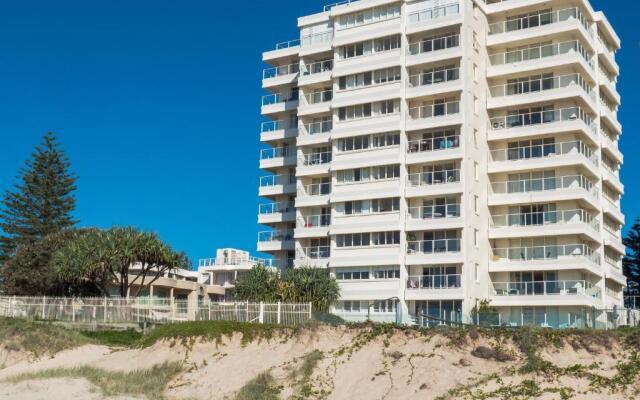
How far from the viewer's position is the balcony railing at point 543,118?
210ft

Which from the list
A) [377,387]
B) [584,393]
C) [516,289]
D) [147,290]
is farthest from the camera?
[147,290]

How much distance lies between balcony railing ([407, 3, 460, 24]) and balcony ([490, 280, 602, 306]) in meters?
19.9

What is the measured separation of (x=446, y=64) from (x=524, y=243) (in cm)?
1402

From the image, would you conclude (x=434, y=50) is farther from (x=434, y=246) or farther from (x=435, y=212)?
(x=434, y=246)

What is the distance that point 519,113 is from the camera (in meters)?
66.2

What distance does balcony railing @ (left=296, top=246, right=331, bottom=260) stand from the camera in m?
69.6

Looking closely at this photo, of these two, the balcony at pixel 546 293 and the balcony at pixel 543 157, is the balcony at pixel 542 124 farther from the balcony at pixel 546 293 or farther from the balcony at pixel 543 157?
the balcony at pixel 546 293

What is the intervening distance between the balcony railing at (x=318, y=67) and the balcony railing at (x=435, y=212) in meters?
14.6

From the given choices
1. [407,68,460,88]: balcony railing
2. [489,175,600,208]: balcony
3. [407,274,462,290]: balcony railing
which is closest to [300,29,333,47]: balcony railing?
[407,68,460,88]: balcony railing

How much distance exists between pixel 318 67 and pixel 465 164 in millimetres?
16792

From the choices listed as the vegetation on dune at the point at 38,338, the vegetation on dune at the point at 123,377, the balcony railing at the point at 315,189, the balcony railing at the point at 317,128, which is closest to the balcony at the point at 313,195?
the balcony railing at the point at 315,189

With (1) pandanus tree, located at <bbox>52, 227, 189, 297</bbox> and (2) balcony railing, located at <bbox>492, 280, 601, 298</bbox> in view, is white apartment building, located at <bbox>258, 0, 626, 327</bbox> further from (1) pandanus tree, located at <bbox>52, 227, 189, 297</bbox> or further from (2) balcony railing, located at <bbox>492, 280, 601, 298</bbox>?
(1) pandanus tree, located at <bbox>52, 227, 189, 297</bbox>

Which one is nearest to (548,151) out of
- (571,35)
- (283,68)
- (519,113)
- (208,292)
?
(519,113)

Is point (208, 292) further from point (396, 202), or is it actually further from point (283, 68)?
point (396, 202)
